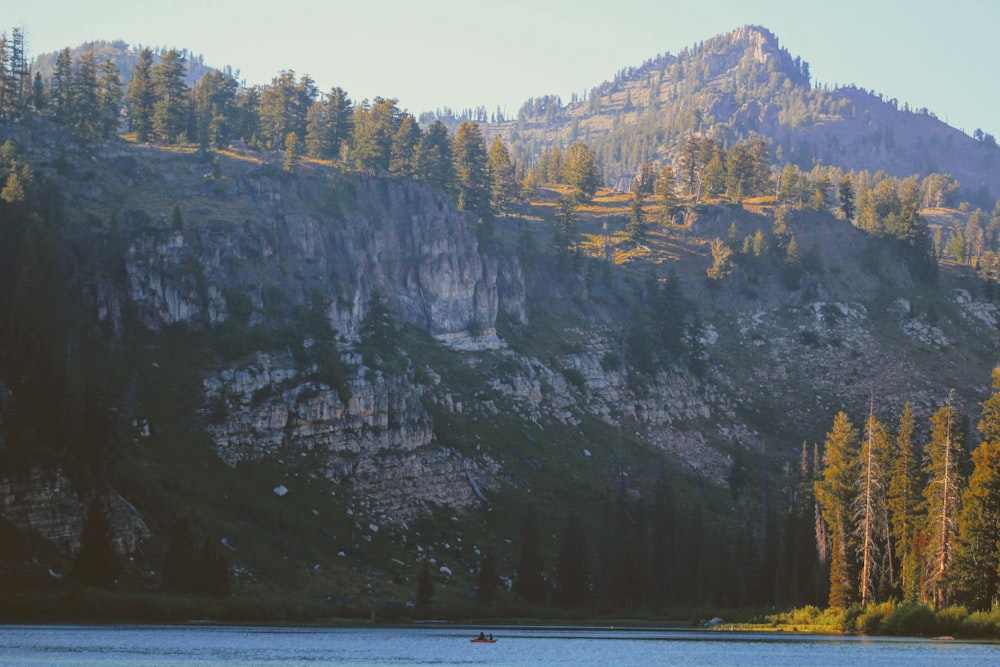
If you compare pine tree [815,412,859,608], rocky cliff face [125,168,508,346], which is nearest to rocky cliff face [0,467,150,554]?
rocky cliff face [125,168,508,346]

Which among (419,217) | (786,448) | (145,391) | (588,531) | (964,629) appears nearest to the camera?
(964,629)

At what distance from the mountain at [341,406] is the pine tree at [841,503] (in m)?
9.28

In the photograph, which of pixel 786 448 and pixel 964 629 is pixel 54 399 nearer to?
pixel 964 629

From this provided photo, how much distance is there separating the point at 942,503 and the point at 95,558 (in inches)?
2870

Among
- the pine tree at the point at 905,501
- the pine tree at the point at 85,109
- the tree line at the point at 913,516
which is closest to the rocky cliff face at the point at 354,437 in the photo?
the tree line at the point at 913,516

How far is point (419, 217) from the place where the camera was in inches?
7692

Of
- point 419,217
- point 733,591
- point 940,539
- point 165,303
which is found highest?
point 419,217

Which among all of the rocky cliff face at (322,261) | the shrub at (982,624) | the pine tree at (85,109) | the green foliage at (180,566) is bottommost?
the green foliage at (180,566)

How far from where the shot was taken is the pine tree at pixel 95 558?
337ft

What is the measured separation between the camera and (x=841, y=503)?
11362 centimetres

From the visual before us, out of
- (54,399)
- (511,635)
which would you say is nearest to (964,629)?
(511,635)

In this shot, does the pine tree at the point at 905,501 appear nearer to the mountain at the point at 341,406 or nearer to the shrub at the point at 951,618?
the shrub at the point at 951,618

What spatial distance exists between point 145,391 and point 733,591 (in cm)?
7349

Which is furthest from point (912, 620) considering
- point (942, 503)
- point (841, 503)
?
point (841, 503)
